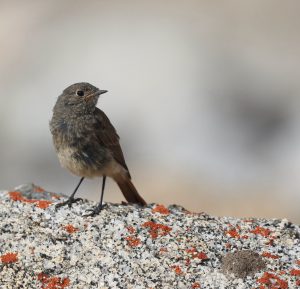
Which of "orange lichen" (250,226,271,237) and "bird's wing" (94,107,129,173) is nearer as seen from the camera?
"orange lichen" (250,226,271,237)

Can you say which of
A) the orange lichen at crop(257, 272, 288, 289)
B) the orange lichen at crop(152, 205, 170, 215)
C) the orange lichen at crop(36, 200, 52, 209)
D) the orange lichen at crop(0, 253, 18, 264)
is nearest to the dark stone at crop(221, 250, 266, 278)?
the orange lichen at crop(257, 272, 288, 289)

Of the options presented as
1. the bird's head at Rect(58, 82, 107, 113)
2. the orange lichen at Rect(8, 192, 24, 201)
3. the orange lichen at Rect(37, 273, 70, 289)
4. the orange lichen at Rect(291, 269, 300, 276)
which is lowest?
the orange lichen at Rect(37, 273, 70, 289)

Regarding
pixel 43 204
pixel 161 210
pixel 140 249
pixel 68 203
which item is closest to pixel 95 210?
pixel 68 203

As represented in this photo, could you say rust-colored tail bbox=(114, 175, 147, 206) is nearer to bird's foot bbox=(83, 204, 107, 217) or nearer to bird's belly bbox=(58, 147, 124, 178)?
bird's belly bbox=(58, 147, 124, 178)

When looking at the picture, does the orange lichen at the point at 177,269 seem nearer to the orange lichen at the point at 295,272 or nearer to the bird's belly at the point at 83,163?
the orange lichen at the point at 295,272

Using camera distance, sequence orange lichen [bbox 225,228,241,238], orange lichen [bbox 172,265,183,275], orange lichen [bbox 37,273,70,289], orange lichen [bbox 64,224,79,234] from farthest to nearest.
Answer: orange lichen [bbox 225,228,241,238] → orange lichen [bbox 64,224,79,234] → orange lichen [bbox 172,265,183,275] → orange lichen [bbox 37,273,70,289]

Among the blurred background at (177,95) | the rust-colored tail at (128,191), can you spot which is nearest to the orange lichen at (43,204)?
the rust-colored tail at (128,191)

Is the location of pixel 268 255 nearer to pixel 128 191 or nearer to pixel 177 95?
pixel 128 191

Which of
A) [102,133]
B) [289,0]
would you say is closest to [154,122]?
[289,0]
